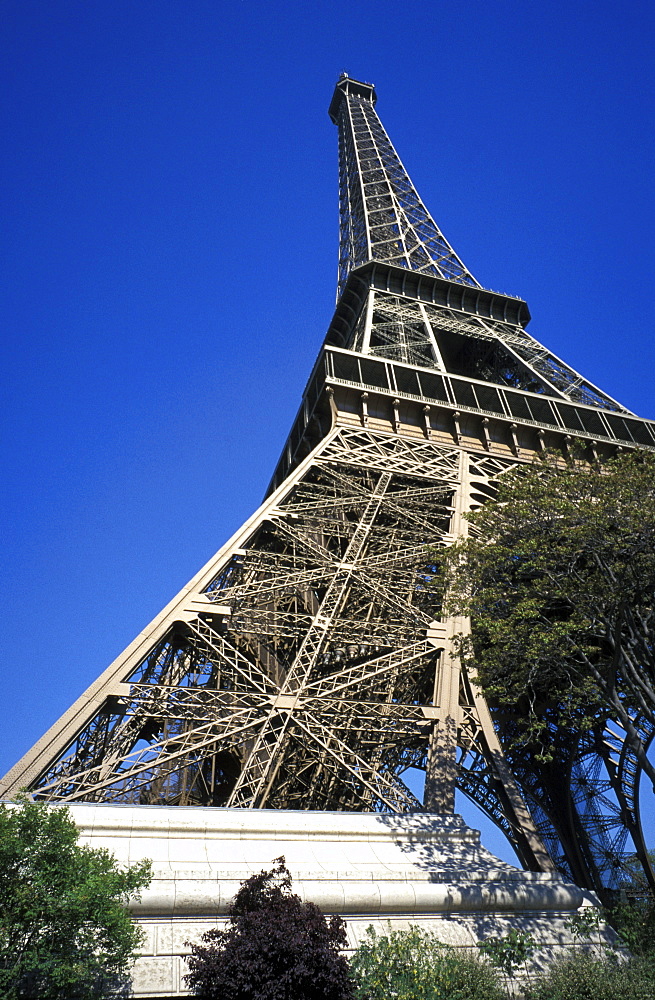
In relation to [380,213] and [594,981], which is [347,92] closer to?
[380,213]

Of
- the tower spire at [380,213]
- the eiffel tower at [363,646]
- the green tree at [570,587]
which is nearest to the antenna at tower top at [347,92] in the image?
the tower spire at [380,213]

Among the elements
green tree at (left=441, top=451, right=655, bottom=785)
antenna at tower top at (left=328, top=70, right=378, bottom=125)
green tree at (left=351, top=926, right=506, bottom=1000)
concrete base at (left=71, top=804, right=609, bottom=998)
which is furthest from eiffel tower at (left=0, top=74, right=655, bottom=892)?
antenna at tower top at (left=328, top=70, right=378, bottom=125)

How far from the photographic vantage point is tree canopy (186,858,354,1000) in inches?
344

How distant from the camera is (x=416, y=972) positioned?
9.34 meters

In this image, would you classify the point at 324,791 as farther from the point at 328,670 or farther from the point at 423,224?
the point at 423,224

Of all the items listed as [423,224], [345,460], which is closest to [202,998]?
[345,460]

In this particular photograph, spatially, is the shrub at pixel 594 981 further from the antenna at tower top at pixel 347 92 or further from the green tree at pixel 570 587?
Result: the antenna at tower top at pixel 347 92

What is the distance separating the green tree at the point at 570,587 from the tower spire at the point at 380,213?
96.1 feet

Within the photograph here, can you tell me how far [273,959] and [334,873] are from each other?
2610mm

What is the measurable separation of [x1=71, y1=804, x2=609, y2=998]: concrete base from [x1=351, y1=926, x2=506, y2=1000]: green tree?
680 mm

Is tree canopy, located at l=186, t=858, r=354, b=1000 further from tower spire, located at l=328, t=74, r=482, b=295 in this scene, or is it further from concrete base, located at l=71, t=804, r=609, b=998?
tower spire, located at l=328, t=74, r=482, b=295

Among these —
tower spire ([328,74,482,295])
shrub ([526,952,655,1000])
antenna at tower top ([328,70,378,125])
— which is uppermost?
antenna at tower top ([328,70,378,125])

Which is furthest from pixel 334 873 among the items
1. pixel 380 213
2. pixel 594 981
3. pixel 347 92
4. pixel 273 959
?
pixel 347 92

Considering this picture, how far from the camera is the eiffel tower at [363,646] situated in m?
14.2
